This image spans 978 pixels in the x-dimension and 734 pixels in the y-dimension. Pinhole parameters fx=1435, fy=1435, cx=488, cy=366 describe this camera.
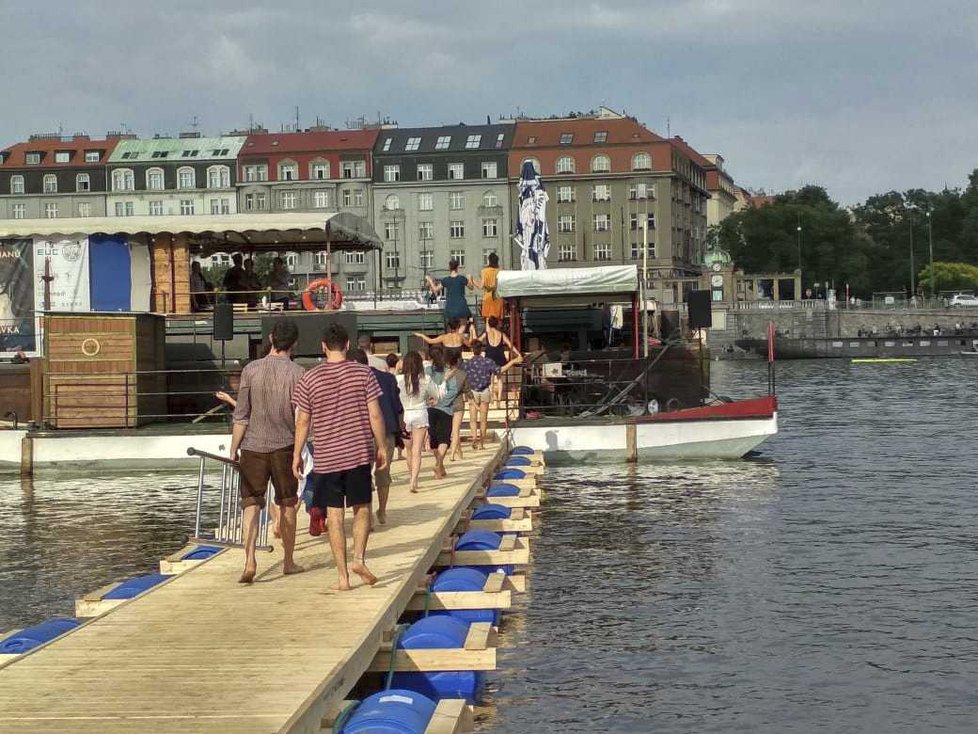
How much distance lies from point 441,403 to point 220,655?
33.2 feet

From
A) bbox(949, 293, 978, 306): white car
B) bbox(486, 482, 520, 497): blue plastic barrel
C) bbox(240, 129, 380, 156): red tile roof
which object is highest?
bbox(240, 129, 380, 156): red tile roof

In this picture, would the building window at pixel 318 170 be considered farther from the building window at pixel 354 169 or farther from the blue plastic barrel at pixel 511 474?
the blue plastic barrel at pixel 511 474

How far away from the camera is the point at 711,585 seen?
1609 centimetres

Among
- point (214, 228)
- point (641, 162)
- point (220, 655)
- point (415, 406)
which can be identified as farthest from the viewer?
point (641, 162)

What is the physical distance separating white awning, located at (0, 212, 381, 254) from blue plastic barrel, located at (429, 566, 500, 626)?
1730cm

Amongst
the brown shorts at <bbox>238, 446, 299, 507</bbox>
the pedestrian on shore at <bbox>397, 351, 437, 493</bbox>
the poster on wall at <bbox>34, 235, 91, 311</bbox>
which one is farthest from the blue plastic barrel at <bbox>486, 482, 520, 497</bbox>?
the poster on wall at <bbox>34, 235, 91, 311</bbox>

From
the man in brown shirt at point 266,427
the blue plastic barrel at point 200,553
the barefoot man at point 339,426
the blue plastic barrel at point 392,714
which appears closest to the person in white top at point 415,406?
the blue plastic barrel at point 200,553

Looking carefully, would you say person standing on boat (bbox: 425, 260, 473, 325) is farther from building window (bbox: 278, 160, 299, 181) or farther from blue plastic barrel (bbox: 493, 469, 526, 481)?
Answer: building window (bbox: 278, 160, 299, 181)

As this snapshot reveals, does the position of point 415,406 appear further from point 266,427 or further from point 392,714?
point 392,714

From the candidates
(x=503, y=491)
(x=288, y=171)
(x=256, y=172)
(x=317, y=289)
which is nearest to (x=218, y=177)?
(x=256, y=172)

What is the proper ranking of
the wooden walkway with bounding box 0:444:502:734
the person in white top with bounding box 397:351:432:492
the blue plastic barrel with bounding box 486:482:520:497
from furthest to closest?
the blue plastic barrel with bounding box 486:482:520:497, the person in white top with bounding box 397:351:432:492, the wooden walkway with bounding box 0:444:502:734

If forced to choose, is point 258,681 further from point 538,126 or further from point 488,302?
point 538,126

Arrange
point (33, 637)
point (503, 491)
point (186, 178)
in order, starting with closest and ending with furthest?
point (33, 637), point (503, 491), point (186, 178)

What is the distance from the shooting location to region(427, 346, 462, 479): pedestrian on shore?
63.3 ft
